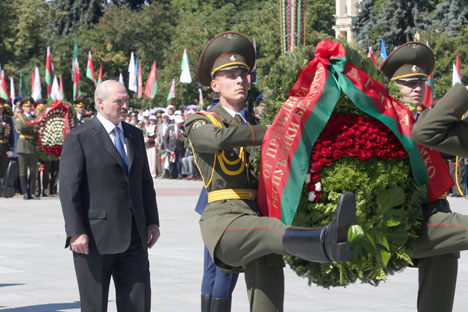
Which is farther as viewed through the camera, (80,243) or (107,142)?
(107,142)

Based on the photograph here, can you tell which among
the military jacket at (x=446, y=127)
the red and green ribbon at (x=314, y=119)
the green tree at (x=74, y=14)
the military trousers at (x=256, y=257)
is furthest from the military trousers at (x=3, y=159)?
the green tree at (x=74, y=14)

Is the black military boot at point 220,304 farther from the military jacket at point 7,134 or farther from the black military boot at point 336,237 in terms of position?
the military jacket at point 7,134

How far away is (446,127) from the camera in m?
5.40

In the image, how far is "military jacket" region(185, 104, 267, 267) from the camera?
617 cm

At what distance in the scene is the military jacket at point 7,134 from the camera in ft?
68.6

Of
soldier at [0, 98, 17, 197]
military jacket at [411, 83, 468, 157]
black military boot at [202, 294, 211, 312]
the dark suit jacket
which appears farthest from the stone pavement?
soldier at [0, 98, 17, 197]

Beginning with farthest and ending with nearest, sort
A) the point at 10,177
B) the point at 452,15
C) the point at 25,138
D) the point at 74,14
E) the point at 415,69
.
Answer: the point at 74,14, the point at 452,15, the point at 25,138, the point at 10,177, the point at 415,69

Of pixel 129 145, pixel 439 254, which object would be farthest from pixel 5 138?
pixel 439 254

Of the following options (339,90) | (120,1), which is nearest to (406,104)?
(339,90)

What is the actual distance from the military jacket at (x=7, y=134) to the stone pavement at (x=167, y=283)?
534cm

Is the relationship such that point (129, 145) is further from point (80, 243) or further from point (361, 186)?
point (361, 186)

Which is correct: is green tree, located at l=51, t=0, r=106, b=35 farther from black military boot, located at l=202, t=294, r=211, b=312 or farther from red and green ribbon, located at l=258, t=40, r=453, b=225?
red and green ribbon, located at l=258, t=40, r=453, b=225

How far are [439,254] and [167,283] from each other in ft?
14.1

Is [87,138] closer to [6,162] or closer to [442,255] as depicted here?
[442,255]
